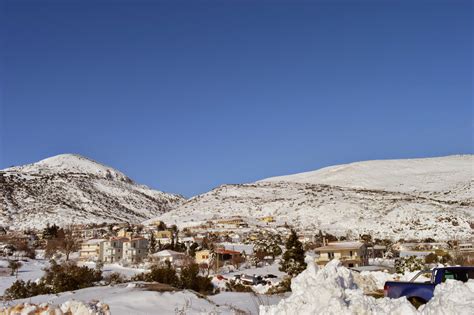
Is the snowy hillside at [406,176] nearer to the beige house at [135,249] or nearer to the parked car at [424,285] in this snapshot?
the beige house at [135,249]

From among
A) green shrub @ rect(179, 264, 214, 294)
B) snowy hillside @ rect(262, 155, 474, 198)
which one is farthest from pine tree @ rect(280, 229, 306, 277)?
snowy hillside @ rect(262, 155, 474, 198)

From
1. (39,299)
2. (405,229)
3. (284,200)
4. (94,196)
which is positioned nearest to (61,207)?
(94,196)

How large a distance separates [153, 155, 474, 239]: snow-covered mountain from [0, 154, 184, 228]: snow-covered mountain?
25.8 m

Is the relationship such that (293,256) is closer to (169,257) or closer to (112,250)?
(169,257)

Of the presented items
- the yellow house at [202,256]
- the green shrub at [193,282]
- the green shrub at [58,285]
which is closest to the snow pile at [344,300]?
the green shrub at [58,285]

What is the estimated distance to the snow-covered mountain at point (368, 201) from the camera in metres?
97.3

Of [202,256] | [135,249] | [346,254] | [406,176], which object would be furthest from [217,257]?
[406,176]

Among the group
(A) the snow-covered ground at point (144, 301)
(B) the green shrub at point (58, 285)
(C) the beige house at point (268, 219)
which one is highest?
(C) the beige house at point (268, 219)

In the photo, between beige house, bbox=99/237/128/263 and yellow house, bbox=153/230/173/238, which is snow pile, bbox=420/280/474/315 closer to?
beige house, bbox=99/237/128/263

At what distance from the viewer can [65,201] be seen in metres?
148

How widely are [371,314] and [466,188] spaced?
144 metres

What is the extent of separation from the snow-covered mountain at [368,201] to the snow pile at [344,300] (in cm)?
8243

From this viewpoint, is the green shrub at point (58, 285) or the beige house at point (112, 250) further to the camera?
the beige house at point (112, 250)

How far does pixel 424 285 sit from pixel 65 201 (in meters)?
148
